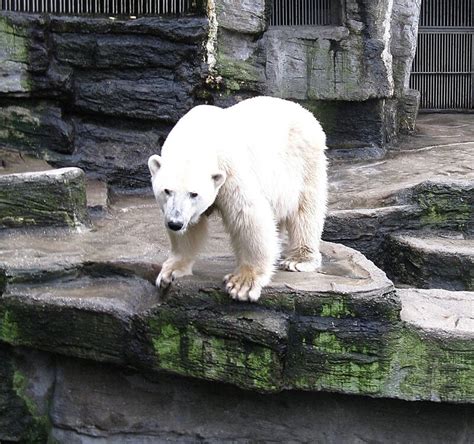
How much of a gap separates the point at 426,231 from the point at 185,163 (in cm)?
308

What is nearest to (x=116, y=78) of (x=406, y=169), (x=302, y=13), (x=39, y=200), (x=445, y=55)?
(x=39, y=200)

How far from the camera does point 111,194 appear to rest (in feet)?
24.3

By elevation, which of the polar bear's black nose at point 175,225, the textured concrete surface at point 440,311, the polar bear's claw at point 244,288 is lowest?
the textured concrete surface at point 440,311

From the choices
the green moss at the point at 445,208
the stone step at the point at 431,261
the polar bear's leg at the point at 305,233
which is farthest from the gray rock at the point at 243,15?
the polar bear's leg at the point at 305,233

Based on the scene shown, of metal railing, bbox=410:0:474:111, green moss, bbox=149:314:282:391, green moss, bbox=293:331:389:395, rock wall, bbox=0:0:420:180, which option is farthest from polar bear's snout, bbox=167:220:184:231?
metal railing, bbox=410:0:474:111

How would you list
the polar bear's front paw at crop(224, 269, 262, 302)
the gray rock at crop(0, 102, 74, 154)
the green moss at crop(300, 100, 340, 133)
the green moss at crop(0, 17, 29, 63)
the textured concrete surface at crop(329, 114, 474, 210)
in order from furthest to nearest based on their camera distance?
the green moss at crop(300, 100, 340, 133), the gray rock at crop(0, 102, 74, 154), the green moss at crop(0, 17, 29, 63), the textured concrete surface at crop(329, 114, 474, 210), the polar bear's front paw at crop(224, 269, 262, 302)

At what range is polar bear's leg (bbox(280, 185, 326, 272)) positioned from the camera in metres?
5.06

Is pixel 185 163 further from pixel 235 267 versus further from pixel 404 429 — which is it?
pixel 404 429

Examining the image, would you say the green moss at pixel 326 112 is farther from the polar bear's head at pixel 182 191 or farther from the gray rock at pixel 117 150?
the polar bear's head at pixel 182 191

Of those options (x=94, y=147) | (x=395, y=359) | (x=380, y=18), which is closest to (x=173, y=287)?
(x=395, y=359)

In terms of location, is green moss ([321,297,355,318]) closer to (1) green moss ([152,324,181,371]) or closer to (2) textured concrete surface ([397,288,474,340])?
(2) textured concrete surface ([397,288,474,340])

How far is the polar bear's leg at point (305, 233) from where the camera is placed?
506cm

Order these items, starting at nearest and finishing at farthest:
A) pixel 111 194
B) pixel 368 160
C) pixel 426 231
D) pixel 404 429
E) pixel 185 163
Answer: pixel 185 163
pixel 404 429
pixel 426 231
pixel 111 194
pixel 368 160

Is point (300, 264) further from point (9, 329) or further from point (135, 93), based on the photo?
point (135, 93)
